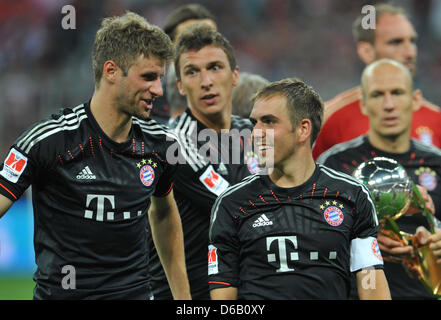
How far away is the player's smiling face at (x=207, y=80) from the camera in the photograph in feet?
14.1

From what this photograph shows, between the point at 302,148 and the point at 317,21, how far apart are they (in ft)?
31.8

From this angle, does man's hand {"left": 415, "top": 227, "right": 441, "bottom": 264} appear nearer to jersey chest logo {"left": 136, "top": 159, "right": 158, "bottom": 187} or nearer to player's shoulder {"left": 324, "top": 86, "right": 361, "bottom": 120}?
jersey chest logo {"left": 136, "top": 159, "right": 158, "bottom": 187}

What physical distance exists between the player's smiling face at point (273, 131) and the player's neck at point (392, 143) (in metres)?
1.37

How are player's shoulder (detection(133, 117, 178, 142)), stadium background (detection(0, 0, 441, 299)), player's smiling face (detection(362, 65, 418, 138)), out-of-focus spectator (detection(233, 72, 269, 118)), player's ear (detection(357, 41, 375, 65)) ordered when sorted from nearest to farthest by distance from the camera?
1. player's shoulder (detection(133, 117, 178, 142))
2. player's smiling face (detection(362, 65, 418, 138))
3. out-of-focus spectator (detection(233, 72, 269, 118))
4. player's ear (detection(357, 41, 375, 65))
5. stadium background (detection(0, 0, 441, 299))

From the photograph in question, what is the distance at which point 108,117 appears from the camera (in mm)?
3467

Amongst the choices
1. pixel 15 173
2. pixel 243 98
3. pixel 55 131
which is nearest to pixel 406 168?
pixel 243 98

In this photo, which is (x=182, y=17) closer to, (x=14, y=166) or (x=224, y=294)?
(x=14, y=166)

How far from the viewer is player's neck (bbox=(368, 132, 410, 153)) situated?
457 cm

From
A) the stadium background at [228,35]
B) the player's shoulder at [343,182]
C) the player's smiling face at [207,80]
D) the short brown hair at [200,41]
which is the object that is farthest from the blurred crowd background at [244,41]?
the player's shoulder at [343,182]

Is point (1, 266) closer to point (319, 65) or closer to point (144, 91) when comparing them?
point (319, 65)

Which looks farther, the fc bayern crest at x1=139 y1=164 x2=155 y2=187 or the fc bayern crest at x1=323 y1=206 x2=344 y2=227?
the fc bayern crest at x1=139 y1=164 x2=155 y2=187

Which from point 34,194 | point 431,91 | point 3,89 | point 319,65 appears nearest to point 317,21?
point 319,65

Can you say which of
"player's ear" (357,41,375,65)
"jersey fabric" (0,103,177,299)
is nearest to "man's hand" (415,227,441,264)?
"jersey fabric" (0,103,177,299)

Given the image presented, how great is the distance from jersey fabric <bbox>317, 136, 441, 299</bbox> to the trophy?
0.40m
